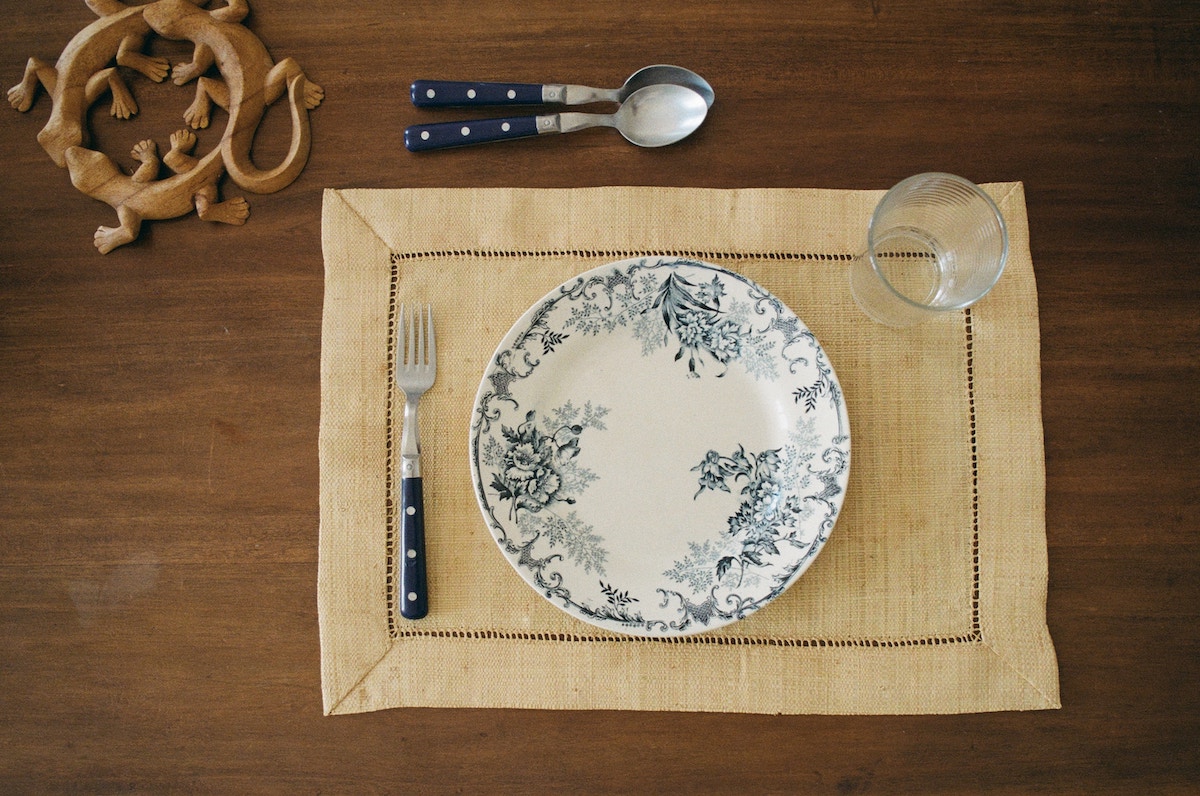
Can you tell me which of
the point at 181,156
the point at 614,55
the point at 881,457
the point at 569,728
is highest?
the point at 614,55

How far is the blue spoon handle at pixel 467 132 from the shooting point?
2.48ft

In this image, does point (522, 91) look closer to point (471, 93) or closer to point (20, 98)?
point (471, 93)

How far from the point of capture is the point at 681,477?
0.72 m

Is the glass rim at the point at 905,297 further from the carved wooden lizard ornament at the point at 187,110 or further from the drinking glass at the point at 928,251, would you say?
the carved wooden lizard ornament at the point at 187,110

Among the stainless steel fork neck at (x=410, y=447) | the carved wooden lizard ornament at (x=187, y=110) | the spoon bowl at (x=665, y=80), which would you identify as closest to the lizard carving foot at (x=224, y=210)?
the carved wooden lizard ornament at (x=187, y=110)

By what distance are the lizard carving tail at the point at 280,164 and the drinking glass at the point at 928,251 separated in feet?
1.99

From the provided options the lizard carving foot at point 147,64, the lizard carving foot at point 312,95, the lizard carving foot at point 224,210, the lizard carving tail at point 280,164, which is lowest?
the lizard carving foot at point 224,210

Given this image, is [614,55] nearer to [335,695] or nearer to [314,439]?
[314,439]

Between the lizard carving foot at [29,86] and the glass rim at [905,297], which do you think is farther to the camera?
the lizard carving foot at [29,86]

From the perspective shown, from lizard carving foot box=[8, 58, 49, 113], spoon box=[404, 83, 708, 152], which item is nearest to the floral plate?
spoon box=[404, 83, 708, 152]

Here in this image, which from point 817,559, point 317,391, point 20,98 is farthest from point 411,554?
point 20,98

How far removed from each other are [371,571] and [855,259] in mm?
617

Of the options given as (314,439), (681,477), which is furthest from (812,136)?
(314,439)

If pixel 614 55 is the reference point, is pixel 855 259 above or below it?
below
